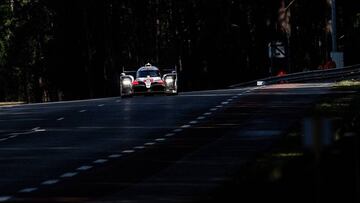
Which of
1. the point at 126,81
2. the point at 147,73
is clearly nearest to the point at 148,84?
the point at 147,73

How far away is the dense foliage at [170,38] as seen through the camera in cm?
8744

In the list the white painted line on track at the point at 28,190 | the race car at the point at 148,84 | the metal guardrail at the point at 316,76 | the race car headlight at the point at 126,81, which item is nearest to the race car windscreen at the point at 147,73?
the race car at the point at 148,84

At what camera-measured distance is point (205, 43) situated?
299ft

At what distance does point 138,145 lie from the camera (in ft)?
82.5

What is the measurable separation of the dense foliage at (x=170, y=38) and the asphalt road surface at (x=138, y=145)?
4236 cm

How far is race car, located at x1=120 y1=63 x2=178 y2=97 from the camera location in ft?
157

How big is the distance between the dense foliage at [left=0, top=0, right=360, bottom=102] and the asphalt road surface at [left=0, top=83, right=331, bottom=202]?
42358 millimetres

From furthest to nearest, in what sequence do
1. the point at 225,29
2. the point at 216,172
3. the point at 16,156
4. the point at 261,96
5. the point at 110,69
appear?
the point at 110,69 < the point at 225,29 < the point at 261,96 < the point at 16,156 < the point at 216,172

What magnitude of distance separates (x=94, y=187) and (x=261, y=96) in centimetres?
2530

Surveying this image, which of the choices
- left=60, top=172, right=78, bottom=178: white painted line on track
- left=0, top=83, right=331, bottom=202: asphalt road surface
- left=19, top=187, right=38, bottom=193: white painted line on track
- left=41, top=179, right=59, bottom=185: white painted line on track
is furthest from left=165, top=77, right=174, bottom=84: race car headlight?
left=19, top=187, right=38, bottom=193: white painted line on track

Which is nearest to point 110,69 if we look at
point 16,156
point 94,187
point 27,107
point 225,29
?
point 225,29

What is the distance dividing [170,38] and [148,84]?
5476cm

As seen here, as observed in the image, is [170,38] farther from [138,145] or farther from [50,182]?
[50,182]

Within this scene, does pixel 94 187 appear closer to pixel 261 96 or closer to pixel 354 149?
pixel 354 149
